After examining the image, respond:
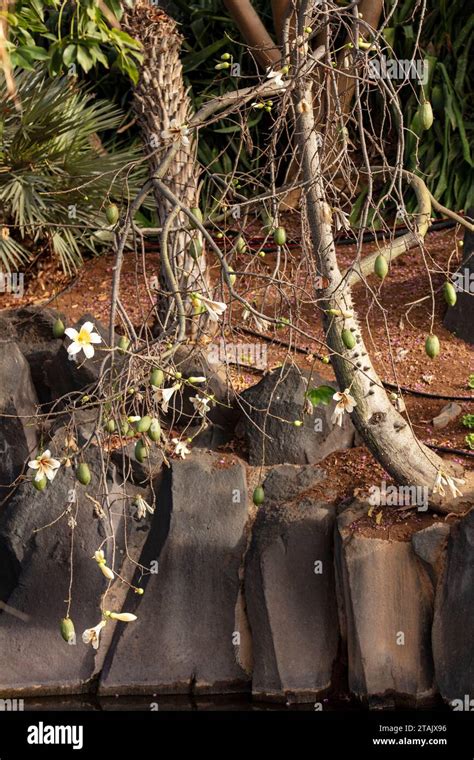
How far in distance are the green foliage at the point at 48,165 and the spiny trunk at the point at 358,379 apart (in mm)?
1979

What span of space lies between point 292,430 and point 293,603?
83 cm

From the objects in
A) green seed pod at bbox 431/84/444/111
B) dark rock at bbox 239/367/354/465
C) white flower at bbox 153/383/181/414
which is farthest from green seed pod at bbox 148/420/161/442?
green seed pod at bbox 431/84/444/111

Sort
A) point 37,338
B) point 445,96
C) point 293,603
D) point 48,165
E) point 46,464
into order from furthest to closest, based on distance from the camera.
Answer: point 445,96 → point 48,165 → point 37,338 → point 293,603 → point 46,464

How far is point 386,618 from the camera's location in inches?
173

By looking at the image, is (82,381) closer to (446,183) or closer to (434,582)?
(434,582)

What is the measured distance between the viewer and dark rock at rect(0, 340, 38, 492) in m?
5.20

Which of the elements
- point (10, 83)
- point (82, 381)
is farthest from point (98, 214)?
point (10, 83)

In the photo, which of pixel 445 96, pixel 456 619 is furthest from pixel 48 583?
pixel 445 96

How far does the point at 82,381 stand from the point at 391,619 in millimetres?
1969

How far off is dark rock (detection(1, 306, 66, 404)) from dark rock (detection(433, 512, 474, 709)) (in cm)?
237

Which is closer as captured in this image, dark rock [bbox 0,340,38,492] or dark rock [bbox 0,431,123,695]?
dark rock [bbox 0,431,123,695]

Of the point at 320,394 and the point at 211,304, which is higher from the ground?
the point at 211,304

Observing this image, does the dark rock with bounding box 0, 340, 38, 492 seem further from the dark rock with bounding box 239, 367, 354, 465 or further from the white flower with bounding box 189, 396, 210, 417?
the white flower with bounding box 189, 396, 210, 417

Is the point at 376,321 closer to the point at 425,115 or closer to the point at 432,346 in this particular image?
the point at 425,115
